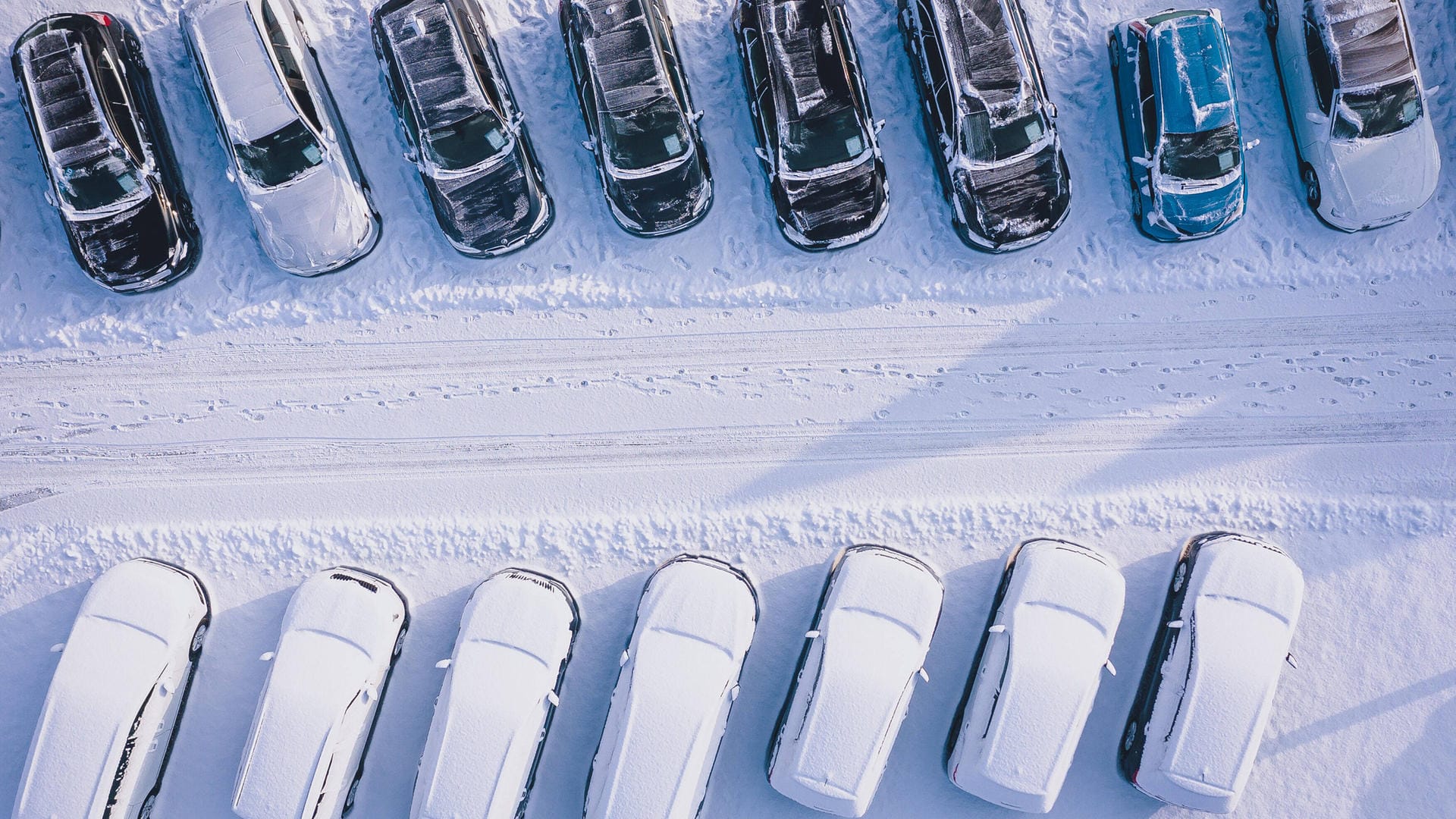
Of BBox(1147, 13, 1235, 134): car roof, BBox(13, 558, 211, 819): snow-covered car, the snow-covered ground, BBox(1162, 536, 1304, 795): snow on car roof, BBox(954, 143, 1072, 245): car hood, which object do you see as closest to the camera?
BBox(1162, 536, 1304, 795): snow on car roof

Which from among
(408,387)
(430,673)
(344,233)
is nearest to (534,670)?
(430,673)

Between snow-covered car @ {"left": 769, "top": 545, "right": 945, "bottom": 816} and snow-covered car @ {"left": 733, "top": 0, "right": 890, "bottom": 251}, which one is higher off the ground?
snow-covered car @ {"left": 733, "top": 0, "right": 890, "bottom": 251}

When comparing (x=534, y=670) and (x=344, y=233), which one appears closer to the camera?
(x=534, y=670)

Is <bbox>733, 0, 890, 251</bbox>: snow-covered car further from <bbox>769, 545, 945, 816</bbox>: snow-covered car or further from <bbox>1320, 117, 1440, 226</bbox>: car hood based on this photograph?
<bbox>1320, 117, 1440, 226</bbox>: car hood

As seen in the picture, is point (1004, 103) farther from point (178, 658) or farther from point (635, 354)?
point (178, 658)

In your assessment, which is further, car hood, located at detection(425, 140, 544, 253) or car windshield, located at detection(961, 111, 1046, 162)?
car hood, located at detection(425, 140, 544, 253)

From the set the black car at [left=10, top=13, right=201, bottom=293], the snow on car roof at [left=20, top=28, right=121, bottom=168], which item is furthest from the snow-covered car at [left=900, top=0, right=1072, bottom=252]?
the snow on car roof at [left=20, top=28, right=121, bottom=168]

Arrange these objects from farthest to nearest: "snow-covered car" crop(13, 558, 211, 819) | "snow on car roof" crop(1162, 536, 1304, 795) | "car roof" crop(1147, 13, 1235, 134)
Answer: "car roof" crop(1147, 13, 1235, 134)
"snow-covered car" crop(13, 558, 211, 819)
"snow on car roof" crop(1162, 536, 1304, 795)

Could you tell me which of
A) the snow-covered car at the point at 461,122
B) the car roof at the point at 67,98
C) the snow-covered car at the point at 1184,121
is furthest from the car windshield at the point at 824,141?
the car roof at the point at 67,98
